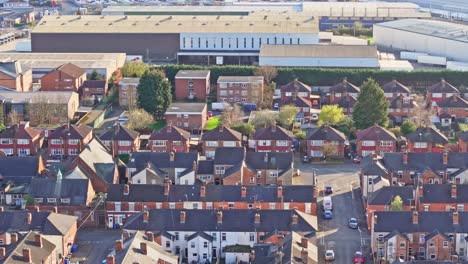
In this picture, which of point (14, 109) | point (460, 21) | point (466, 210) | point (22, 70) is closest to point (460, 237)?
point (466, 210)

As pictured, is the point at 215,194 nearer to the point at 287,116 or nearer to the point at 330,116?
the point at 287,116

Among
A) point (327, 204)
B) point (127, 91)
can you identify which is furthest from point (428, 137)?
point (127, 91)

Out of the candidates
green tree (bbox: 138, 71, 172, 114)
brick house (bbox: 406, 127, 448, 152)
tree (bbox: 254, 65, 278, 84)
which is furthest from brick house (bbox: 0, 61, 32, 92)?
brick house (bbox: 406, 127, 448, 152)

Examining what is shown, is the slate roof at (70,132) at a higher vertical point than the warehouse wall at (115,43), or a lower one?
lower

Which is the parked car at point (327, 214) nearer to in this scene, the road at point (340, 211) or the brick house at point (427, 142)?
the road at point (340, 211)

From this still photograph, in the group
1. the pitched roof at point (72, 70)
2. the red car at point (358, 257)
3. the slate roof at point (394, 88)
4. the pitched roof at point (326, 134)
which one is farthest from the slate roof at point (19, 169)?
the slate roof at point (394, 88)

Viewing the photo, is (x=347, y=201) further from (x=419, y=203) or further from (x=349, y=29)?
(x=349, y=29)
